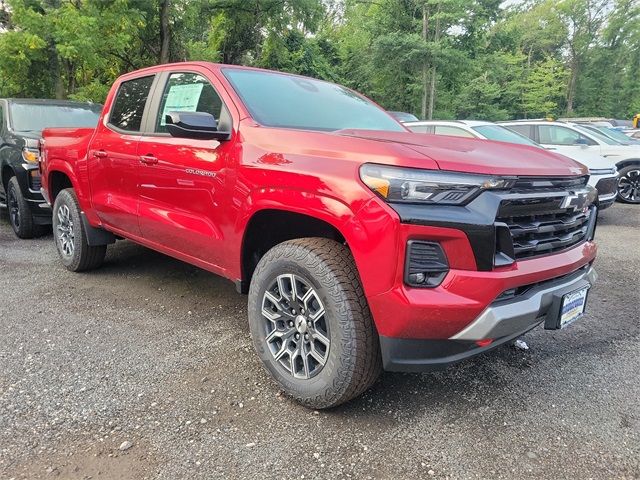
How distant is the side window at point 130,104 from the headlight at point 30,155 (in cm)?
220

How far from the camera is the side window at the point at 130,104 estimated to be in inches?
150

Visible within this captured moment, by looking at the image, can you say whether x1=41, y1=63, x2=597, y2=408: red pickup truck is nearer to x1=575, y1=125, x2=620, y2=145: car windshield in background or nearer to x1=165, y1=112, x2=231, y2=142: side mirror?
x1=165, y1=112, x2=231, y2=142: side mirror

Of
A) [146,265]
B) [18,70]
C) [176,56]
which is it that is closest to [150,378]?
[146,265]

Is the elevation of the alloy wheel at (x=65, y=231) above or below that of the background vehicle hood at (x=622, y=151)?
below

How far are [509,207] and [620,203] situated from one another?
9.47 m

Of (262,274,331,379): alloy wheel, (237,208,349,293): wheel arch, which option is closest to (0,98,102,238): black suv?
(237,208,349,293): wheel arch

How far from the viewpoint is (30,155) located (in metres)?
5.73

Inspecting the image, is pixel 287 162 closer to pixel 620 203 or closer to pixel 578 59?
pixel 620 203

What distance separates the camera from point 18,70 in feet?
38.5

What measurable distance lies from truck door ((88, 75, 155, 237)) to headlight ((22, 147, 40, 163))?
6.92ft

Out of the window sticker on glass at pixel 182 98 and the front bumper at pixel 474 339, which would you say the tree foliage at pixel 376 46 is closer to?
the window sticker on glass at pixel 182 98

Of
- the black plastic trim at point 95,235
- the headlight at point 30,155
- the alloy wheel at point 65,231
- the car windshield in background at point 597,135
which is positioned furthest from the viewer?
the car windshield in background at point 597,135

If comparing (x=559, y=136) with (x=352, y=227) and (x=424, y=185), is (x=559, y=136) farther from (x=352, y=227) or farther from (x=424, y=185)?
(x=352, y=227)

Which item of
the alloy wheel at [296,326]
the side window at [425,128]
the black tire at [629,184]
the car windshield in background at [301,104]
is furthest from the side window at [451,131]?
the alloy wheel at [296,326]
